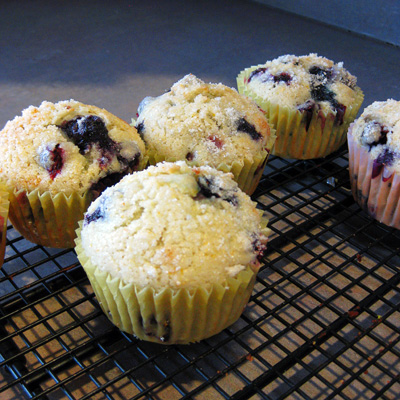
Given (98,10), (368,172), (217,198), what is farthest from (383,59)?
(217,198)

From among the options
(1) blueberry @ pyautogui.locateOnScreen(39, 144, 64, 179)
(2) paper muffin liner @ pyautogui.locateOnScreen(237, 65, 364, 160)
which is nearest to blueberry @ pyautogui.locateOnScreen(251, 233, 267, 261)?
(1) blueberry @ pyautogui.locateOnScreen(39, 144, 64, 179)

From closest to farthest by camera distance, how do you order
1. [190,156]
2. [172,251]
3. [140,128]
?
[172,251] → [190,156] → [140,128]

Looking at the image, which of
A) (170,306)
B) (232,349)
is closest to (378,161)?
(232,349)

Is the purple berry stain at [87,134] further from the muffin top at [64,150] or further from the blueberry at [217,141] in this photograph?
the blueberry at [217,141]

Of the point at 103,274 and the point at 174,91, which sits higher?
the point at 174,91

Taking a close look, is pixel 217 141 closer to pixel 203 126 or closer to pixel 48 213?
pixel 203 126

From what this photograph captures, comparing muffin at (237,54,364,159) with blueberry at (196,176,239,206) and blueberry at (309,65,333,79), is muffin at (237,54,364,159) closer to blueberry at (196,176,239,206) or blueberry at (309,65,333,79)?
blueberry at (309,65,333,79)

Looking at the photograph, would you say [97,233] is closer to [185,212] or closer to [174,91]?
[185,212]
